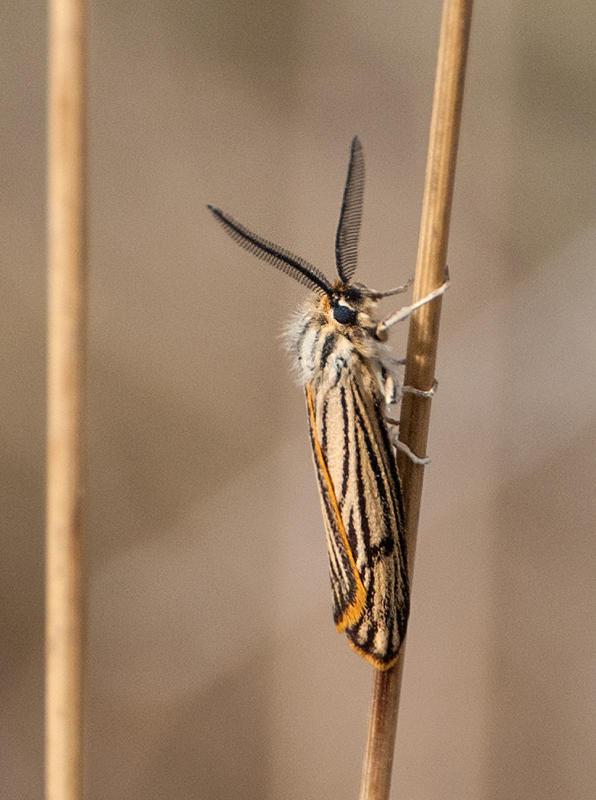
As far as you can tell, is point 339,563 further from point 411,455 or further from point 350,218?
point 350,218

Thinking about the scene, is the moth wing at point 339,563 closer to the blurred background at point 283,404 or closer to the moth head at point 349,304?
the moth head at point 349,304

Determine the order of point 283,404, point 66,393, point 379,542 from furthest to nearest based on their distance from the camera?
point 283,404
point 379,542
point 66,393

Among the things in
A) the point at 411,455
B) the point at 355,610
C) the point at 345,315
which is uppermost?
the point at 345,315

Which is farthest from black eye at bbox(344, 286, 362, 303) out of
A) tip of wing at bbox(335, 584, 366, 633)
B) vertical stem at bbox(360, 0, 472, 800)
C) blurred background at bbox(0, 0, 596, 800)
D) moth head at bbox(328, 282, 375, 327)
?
blurred background at bbox(0, 0, 596, 800)

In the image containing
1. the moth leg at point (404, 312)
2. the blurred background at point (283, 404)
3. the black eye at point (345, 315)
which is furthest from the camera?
the blurred background at point (283, 404)

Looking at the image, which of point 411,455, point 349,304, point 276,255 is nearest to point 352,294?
point 349,304

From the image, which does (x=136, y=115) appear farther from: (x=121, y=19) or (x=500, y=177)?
(x=500, y=177)

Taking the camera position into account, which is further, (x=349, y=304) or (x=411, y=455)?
(x=349, y=304)

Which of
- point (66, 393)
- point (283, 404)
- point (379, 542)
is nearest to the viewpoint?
point (66, 393)

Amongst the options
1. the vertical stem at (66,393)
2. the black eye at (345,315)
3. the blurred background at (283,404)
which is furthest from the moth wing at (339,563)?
the blurred background at (283,404)

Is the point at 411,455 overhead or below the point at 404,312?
below
